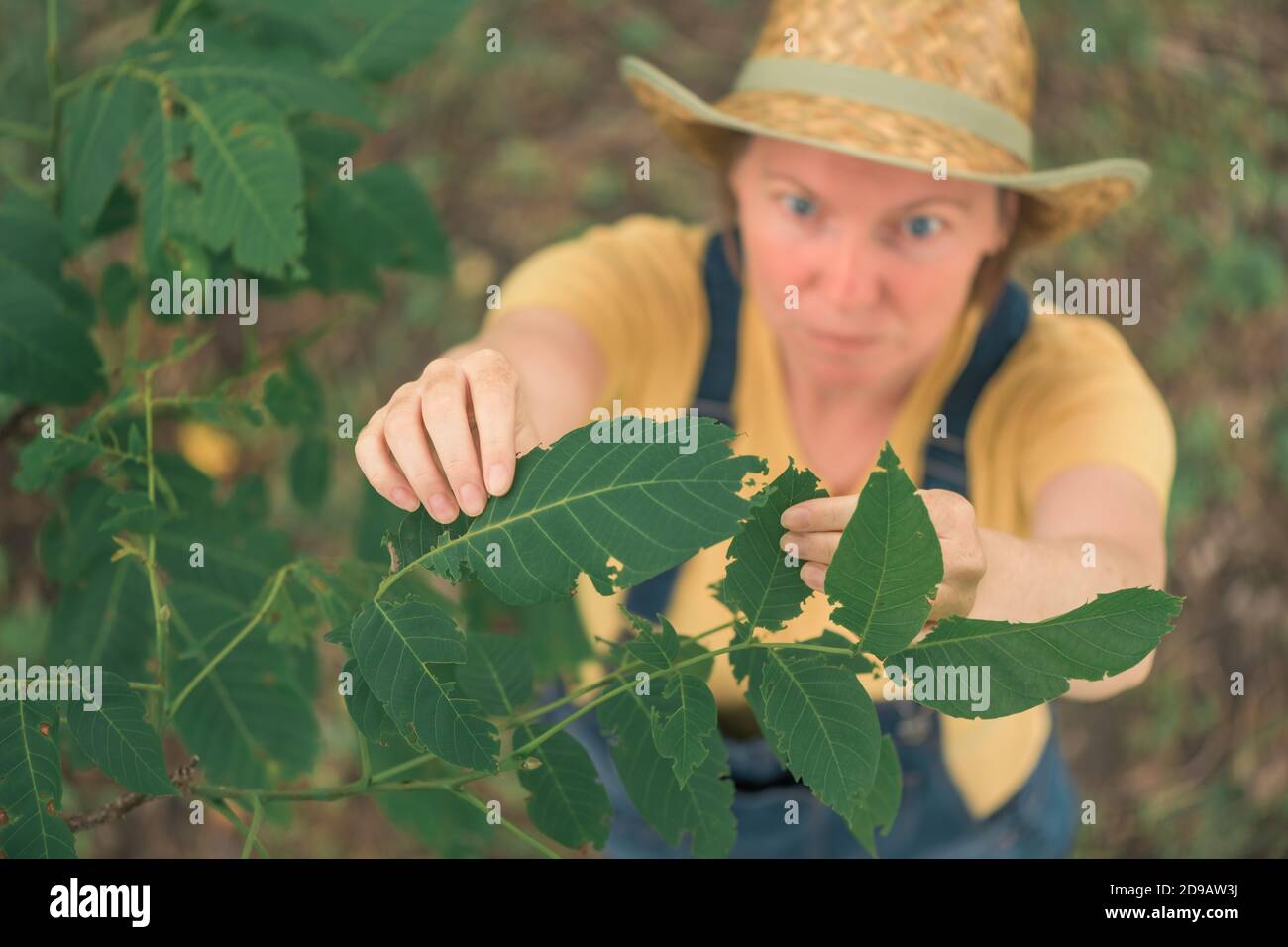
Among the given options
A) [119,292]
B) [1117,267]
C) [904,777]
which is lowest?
[904,777]

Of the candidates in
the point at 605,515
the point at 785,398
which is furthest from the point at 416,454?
the point at 785,398

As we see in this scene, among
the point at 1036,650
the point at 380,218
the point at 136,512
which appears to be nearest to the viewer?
the point at 1036,650

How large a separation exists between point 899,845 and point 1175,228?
163cm

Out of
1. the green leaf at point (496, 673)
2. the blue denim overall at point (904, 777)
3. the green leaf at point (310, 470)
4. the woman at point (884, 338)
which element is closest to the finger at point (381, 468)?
the green leaf at point (496, 673)

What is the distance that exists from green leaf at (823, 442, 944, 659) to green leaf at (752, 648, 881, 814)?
2 cm

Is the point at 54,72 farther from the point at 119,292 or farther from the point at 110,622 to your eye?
the point at 110,622

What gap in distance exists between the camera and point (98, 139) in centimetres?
74

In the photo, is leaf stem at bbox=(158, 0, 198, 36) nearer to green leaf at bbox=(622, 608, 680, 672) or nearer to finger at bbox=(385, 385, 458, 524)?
finger at bbox=(385, 385, 458, 524)

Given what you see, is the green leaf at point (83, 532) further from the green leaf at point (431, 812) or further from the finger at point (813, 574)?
the finger at point (813, 574)

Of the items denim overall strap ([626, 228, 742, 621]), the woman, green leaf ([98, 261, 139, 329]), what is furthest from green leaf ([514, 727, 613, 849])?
denim overall strap ([626, 228, 742, 621])

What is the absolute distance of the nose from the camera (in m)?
0.95

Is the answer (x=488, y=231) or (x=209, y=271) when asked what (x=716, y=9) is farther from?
(x=209, y=271)

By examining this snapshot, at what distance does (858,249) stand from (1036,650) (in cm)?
Answer: 55

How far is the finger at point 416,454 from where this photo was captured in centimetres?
53
